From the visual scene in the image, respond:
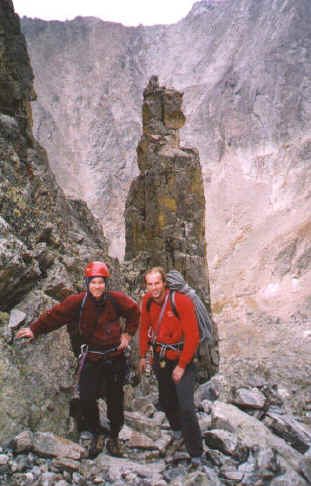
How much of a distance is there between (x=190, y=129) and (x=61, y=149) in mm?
29678

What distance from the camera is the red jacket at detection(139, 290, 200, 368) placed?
4.87 meters

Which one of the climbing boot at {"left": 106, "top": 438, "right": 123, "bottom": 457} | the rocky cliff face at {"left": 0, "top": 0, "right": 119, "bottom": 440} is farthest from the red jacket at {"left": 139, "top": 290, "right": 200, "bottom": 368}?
the rocky cliff face at {"left": 0, "top": 0, "right": 119, "bottom": 440}

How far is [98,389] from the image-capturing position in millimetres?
5207

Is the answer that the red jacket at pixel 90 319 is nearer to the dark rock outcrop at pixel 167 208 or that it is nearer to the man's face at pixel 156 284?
the man's face at pixel 156 284

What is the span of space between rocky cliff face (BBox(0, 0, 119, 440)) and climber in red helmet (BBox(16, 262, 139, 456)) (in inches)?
18.5

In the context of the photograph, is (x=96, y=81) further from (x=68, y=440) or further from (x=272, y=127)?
(x=68, y=440)

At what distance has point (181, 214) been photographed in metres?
18.0

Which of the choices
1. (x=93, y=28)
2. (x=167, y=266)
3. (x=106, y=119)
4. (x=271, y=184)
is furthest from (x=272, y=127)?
(x=93, y=28)

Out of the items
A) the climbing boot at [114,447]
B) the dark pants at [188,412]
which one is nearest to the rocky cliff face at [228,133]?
the dark pants at [188,412]

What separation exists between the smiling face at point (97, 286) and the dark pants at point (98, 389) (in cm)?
107

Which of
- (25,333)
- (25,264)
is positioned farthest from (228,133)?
(25,333)

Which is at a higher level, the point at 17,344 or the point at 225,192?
the point at 225,192

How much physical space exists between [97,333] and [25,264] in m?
1.85

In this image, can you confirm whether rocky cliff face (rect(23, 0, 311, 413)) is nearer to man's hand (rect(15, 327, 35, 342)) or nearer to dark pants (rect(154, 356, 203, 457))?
dark pants (rect(154, 356, 203, 457))
